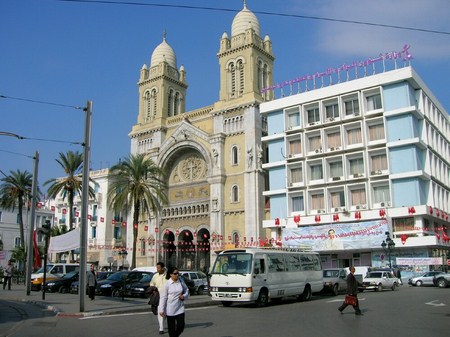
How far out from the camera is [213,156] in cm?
5103

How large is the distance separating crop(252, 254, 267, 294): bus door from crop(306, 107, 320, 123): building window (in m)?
28.2

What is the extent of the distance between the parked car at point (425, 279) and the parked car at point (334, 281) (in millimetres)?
10114

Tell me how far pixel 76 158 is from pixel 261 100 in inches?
776

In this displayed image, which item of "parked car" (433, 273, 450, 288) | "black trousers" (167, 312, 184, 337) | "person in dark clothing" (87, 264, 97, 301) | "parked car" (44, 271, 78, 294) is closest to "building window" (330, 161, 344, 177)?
"parked car" (433, 273, 450, 288)

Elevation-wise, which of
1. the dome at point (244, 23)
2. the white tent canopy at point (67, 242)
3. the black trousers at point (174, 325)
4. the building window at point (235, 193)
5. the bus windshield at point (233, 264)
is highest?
the dome at point (244, 23)

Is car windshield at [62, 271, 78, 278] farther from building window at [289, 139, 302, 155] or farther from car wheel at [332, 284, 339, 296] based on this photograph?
building window at [289, 139, 302, 155]

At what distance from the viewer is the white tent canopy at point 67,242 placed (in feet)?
60.7

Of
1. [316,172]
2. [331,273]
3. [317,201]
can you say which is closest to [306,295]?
[331,273]

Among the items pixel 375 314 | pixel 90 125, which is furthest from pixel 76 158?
pixel 375 314

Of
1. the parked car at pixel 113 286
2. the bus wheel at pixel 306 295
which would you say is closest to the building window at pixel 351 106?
the bus wheel at pixel 306 295

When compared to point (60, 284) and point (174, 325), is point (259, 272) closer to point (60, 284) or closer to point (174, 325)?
point (174, 325)

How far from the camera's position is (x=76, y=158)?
45.1m

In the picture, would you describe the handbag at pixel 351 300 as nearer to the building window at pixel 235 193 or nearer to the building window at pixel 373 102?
the building window at pixel 373 102

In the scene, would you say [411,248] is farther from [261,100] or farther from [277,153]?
[261,100]
